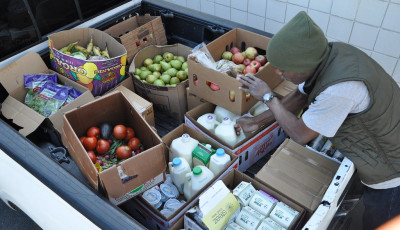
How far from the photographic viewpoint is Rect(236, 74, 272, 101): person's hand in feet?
6.88

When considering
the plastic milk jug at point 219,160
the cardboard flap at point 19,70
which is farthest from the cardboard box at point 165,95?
the plastic milk jug at point 219,160

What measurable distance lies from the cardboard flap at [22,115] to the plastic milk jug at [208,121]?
106 cm

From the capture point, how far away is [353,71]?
1.57 metres

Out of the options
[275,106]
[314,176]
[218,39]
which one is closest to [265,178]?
[314,176]

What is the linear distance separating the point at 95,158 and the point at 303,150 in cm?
128

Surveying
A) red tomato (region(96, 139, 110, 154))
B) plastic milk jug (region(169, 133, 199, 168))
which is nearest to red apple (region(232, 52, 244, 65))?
plastic milk jug (region(169, 133, 199, 168))

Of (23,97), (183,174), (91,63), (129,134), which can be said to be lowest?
(183,174)

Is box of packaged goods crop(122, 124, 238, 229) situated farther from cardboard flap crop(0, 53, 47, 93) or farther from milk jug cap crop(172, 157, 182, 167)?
cardboard flap crop(0, 53, 47, 93)

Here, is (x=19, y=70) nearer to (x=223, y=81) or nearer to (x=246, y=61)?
(x=223, y=81)

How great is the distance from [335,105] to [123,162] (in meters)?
1.04

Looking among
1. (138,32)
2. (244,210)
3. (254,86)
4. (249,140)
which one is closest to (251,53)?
(254,86)

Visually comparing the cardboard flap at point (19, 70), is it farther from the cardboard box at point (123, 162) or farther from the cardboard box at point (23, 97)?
the cardboard box at point (123, 162)

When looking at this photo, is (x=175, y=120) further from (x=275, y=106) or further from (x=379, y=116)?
(x=379, y=116)

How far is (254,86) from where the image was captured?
6.97 feet
